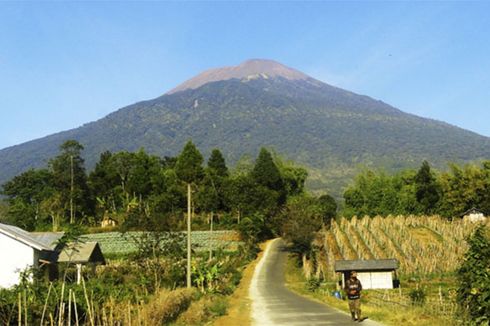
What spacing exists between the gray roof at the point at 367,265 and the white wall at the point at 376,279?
40cm

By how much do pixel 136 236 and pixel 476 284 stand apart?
49.6m

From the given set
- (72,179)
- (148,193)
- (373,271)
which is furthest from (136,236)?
(373,271)

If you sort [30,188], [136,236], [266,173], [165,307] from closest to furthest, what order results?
[165,307] → [136,236] → [266,173] → [30,188]

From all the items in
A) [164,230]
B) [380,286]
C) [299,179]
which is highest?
[299,179]

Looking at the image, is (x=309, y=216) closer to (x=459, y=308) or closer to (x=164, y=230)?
(x=164, y=230)

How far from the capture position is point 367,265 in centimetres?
3894

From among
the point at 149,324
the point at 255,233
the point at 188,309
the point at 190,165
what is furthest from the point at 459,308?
the point at 190,165

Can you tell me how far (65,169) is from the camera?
75.6 metres

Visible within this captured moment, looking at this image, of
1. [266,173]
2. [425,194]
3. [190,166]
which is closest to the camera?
[425,194]

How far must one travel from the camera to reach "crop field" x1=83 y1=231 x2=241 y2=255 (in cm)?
6016

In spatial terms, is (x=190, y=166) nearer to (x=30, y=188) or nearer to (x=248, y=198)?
(x=248, y=198)

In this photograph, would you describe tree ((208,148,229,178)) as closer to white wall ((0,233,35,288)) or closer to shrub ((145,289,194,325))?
white wall ((0,233,35,288))

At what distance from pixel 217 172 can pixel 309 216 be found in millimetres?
27794

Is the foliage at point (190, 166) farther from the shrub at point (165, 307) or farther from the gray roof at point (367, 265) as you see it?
the shrub at point (165, 307)
